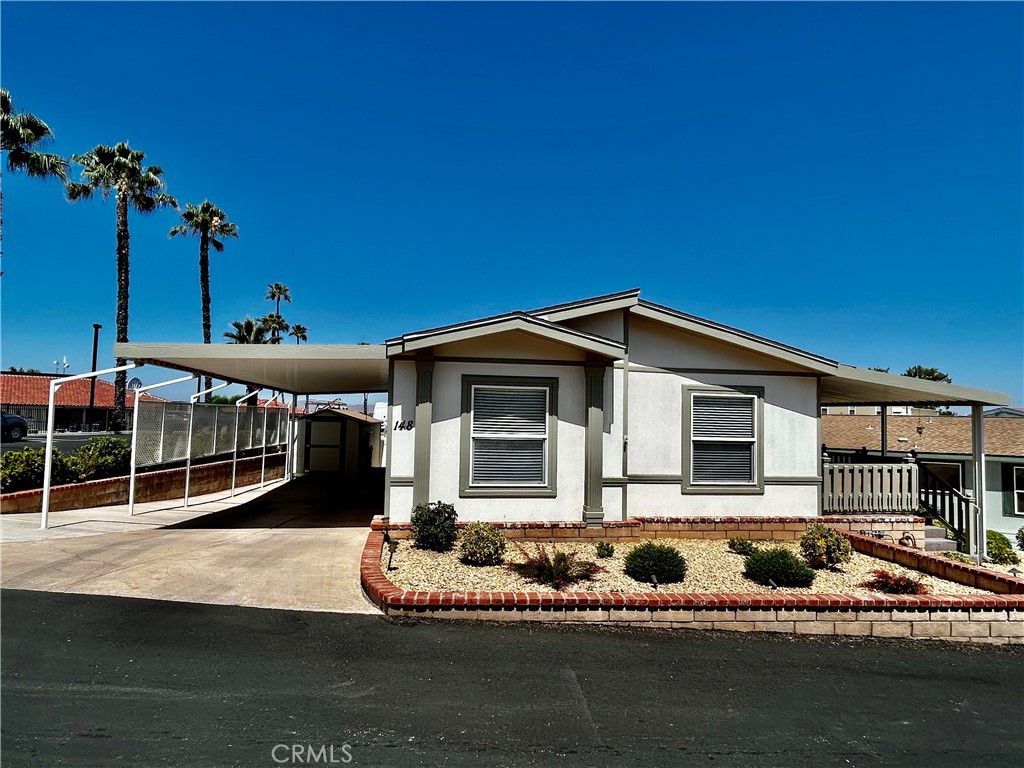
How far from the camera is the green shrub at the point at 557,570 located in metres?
6.59

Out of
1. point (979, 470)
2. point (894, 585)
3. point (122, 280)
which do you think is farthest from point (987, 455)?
point (122, 280)

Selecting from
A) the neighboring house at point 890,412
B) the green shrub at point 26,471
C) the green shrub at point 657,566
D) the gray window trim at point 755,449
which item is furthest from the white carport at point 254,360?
the neighboring house at point 890,412

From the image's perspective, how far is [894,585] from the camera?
678cm

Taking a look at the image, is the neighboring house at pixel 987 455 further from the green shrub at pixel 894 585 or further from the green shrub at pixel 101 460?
the green shrub at pixel 101 460

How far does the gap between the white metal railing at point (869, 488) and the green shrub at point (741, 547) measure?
2.27 meters

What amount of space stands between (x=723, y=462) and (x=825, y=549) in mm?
2165

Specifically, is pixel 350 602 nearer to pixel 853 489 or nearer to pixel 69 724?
pixel 69 724

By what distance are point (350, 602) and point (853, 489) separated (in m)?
8.45

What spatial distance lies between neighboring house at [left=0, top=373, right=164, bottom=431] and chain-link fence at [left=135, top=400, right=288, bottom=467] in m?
26.0

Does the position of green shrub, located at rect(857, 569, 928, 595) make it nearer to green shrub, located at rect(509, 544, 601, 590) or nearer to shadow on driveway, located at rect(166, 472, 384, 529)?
green shrub, located at rect(509, 544, 601, 590)

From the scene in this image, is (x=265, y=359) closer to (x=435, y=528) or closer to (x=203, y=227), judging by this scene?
(x=435, y=528)

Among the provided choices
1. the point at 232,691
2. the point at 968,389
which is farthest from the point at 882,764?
the point at 968,389

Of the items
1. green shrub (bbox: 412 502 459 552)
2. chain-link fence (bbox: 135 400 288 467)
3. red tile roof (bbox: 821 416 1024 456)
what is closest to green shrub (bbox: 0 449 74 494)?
chain-link fence (bbox: 135 400 288 467)

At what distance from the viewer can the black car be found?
27984mm
